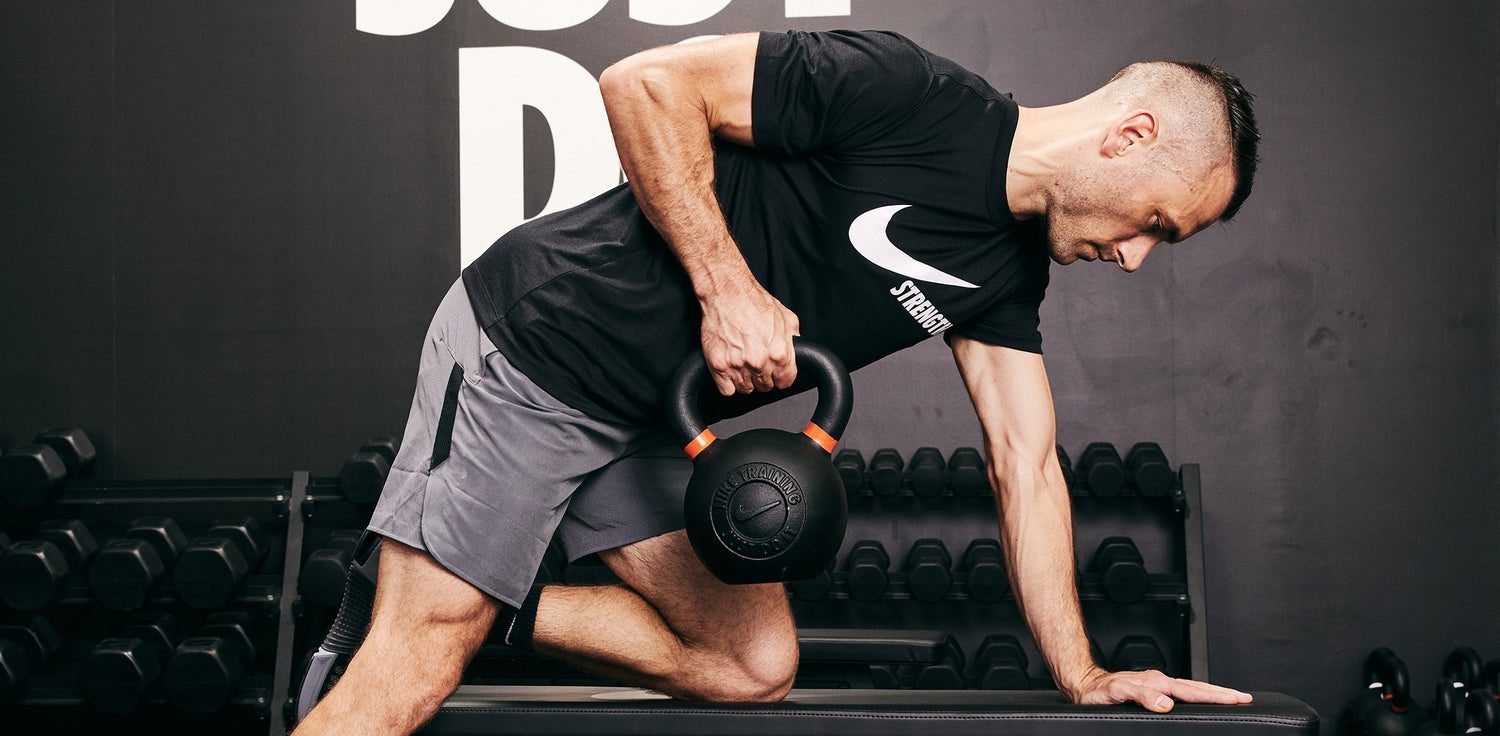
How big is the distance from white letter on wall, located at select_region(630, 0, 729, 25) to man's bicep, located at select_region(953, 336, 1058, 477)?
1810 millimetres

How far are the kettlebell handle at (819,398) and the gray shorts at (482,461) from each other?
25 cm

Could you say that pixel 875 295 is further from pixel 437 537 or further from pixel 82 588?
pixel 82 588

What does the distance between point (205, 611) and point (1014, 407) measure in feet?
8.21

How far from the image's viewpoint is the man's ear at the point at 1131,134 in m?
1.25

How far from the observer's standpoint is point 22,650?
8.30 ft

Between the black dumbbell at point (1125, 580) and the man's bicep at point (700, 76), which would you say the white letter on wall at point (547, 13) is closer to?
the man's bicep at point (700, 76)

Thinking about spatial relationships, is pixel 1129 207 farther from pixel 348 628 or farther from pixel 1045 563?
pixel 348 628

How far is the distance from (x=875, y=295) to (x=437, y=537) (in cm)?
70

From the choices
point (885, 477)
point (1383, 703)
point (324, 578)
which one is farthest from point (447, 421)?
point (1383, 703)

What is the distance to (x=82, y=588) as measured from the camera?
2.62 m

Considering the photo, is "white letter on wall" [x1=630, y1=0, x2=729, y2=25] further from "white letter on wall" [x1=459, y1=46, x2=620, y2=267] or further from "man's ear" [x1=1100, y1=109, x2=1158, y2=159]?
"man's ear" [x1=1100, y1=109, x2=1158, y2=159]

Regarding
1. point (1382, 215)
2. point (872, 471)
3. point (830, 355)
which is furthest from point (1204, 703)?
point (1382, 215)

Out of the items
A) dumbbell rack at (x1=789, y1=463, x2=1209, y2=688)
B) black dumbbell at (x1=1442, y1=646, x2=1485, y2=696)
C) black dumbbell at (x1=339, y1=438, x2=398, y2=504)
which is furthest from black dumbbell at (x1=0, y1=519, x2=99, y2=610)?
black dumbbell at (x1=1442, y1=646, x2=1485, y2=696)

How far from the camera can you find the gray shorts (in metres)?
1.32
